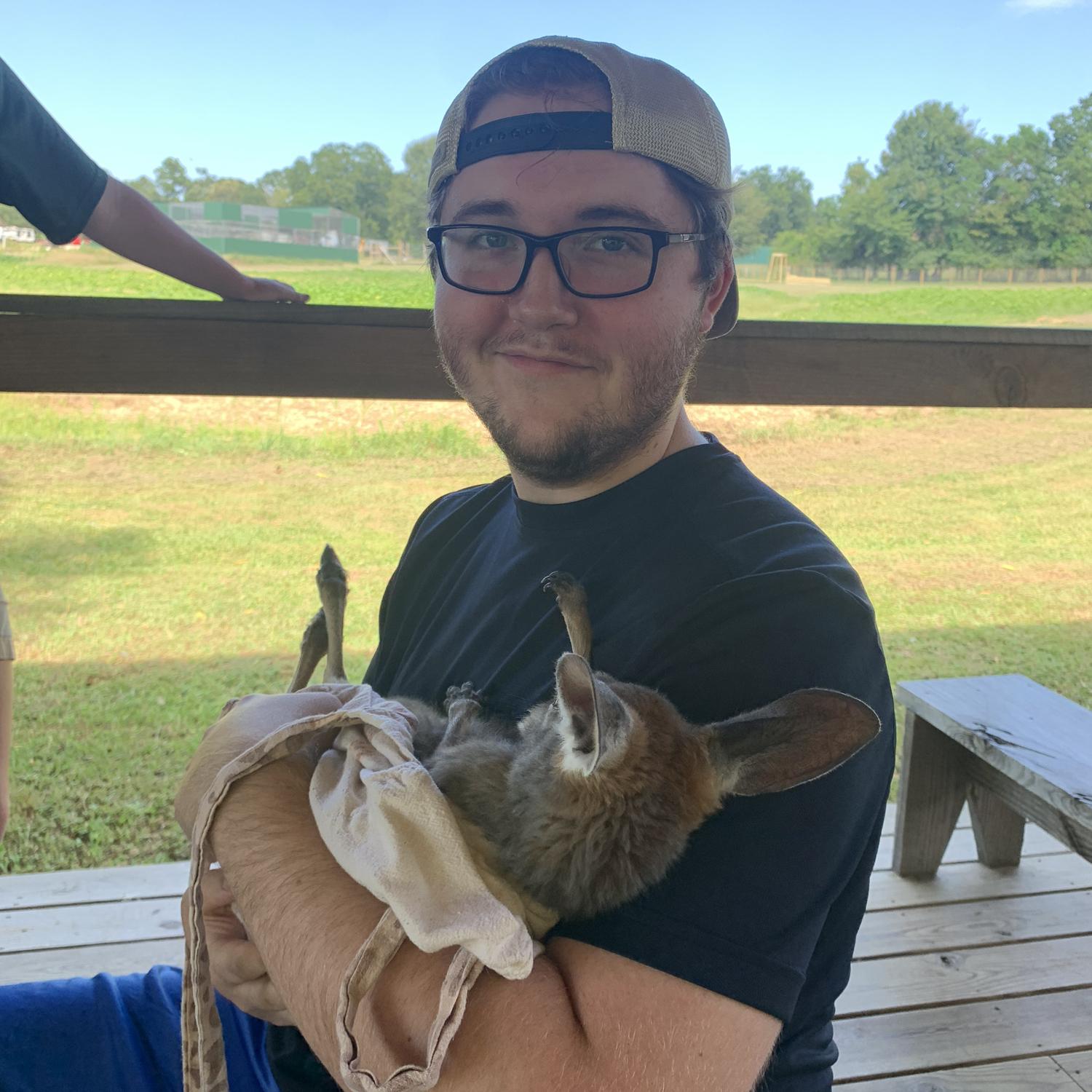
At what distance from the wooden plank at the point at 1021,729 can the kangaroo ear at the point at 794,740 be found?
78.4 inches

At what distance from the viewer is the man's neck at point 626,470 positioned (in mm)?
1642

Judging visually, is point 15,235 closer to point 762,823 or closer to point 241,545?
point 241,545

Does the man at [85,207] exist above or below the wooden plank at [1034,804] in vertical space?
above

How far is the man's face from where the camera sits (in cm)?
154

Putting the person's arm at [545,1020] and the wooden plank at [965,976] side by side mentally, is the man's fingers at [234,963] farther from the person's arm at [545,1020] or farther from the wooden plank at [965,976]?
the wooden plank at [965,976]

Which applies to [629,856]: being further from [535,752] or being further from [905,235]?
[905,235]

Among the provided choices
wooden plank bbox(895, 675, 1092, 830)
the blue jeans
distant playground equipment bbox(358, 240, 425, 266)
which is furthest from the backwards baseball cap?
wooden plank bbox(895, 675, 1092, 830)

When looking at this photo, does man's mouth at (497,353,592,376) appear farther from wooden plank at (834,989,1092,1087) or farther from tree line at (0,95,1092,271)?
tree line at (0,95,1092,271)

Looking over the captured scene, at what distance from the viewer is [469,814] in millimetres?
1395

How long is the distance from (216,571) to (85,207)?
343cm

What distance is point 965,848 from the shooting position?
11.4 feet

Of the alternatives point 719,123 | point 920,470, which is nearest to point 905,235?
point 920,470

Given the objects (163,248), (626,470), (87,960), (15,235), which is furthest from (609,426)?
(15,235)

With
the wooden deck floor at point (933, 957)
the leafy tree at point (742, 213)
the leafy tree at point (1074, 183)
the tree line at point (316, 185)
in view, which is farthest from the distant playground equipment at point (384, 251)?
the leafy tree at point (1074, 183)
